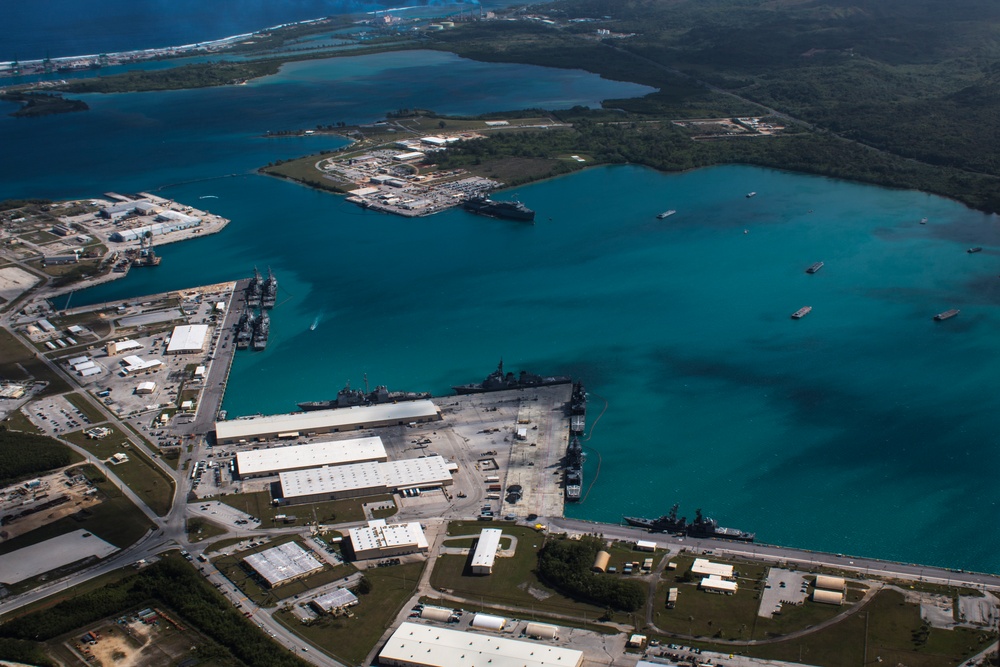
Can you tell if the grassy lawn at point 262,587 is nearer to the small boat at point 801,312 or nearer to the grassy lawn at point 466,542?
the grassy lawn at point 466,542

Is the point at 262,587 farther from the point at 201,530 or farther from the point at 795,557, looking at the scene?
the point at 795,557

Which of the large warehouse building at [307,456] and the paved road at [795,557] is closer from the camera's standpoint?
the paved road at [795,557]

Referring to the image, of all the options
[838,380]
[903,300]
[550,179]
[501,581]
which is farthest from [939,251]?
[501,581]

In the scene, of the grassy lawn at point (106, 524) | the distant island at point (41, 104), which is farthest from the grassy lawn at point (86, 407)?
the distant island at point (41, 104)

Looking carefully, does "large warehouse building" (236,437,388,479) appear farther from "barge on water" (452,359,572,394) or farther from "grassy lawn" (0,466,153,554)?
"barge on water" (452,359,572,394)

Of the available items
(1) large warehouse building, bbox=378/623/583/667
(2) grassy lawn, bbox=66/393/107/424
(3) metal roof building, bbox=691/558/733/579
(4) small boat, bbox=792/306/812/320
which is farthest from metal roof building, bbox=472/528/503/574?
(4) small boat, bbox=792/306/812/320

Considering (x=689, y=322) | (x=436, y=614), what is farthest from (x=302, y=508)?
(x=689, y=322)

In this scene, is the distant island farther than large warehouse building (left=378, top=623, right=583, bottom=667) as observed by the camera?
Yes
